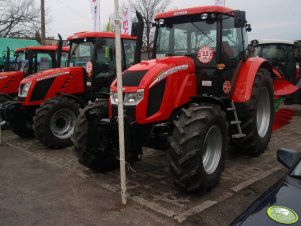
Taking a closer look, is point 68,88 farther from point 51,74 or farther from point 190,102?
point 190,102

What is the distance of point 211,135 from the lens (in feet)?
16.4

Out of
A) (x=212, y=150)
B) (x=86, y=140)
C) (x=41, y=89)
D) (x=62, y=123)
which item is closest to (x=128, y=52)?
(x=41, y=89)

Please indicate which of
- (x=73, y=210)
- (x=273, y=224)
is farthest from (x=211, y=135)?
(x=273, y=224)

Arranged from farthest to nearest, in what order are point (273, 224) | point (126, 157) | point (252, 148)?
point (252, 148) → point (126, 157) → point (273, 224)

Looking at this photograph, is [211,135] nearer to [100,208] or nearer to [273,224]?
[100,208]

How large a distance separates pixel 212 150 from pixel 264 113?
7.63 feet

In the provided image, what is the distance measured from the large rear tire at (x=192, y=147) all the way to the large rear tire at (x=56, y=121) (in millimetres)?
3811

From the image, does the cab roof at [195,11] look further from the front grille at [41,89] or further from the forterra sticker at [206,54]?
the front grille at [41,89]

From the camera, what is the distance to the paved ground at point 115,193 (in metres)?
4.19

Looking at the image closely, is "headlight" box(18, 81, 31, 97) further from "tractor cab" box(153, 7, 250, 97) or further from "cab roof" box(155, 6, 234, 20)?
"cab roof" box(155, 6, 234, 20)

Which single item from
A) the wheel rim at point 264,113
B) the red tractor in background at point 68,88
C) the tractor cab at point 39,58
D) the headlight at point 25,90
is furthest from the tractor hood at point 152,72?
the tractor cab at point 39,58

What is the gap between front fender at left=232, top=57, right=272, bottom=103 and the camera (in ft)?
19.1

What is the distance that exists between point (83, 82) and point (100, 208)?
462 centimetres

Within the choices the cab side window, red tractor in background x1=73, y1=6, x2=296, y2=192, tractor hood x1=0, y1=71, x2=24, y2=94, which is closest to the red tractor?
tractor hood x1=0, y1=71, x2=24, y2=94
